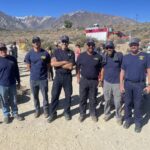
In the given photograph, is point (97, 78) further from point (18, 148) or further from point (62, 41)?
point (18, 148)

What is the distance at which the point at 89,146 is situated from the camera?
18.7 feet

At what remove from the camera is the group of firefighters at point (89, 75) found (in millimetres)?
6145

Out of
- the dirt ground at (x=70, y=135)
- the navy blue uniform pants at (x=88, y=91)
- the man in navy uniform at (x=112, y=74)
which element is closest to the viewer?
the dirt ground at (x=70, y=135)

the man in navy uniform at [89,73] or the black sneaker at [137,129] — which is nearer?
the black sneaker at [137,129]

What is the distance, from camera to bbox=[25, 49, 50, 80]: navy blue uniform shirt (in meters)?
6.79

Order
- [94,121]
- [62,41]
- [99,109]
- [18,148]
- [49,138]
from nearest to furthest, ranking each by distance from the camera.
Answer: [18,148] → [49,138] → [62,41] → [94,121] → [99,109]

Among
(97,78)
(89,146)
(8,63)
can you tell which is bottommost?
(89,146)

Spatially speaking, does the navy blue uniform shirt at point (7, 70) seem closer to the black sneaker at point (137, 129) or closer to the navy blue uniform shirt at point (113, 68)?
the navy blue uniform shirt at point (113, 68)

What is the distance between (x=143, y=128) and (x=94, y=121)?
3.94ft

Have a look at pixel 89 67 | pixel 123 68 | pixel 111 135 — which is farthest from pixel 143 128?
pixel 89 67

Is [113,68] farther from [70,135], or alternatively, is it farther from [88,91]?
[70,135]

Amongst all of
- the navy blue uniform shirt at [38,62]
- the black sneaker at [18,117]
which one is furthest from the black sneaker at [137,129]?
the black sneaker at [18,117]

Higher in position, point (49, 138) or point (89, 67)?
point (89, 67)

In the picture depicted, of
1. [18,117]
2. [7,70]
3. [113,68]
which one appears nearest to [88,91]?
[113,68]
